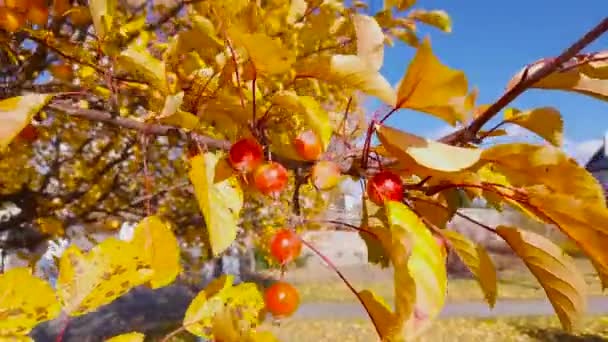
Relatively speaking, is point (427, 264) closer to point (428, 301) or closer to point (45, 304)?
point (428, 301)

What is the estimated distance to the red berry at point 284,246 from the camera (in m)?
0.60

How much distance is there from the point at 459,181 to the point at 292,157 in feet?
0.68

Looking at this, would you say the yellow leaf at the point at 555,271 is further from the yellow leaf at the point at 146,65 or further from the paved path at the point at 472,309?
the paved path at the point at 472,309

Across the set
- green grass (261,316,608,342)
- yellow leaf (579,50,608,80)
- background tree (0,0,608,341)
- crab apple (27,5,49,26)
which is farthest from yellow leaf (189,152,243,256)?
green grass (261,316,608,342)

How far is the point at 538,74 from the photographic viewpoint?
439mm

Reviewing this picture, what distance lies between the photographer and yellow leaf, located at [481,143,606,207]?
45 cm

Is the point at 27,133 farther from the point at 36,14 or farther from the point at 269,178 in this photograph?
the point at 269,178

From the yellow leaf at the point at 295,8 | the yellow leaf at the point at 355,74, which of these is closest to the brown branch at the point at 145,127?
the yellow leaf at the point at 355,74

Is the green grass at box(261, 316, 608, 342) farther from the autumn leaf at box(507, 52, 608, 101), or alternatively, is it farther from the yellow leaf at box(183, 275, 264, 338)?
the autumn leaf at box(507, 52, 608, 101)

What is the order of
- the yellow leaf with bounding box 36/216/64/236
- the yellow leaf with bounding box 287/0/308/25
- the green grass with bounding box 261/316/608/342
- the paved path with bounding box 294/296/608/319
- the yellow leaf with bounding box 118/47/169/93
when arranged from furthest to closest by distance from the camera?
the paved path with bounding box 294/296/608/319, the green grass with bounding box 261/316/608/342, the yellow leaf with bounding box 36/216/64/236, the yellow leaf with bounding box 287/0/308/25, the yellow leaf with bounding box 118/47/169/93

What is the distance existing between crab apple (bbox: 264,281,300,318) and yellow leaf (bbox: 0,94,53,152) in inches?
13.6

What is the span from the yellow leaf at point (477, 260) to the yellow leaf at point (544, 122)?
5.7 inches

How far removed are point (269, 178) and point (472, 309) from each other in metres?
8.80

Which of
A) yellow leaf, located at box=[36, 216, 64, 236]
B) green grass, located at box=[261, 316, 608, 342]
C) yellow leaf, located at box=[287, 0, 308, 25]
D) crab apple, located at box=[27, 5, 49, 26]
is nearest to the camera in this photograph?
crab apple, located at box=[27, 5, 49, 26]
